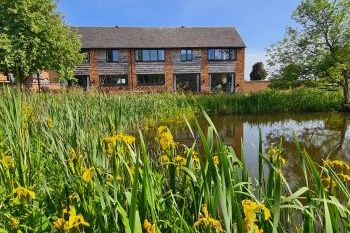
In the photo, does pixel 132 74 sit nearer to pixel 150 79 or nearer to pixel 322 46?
pixel 150 79

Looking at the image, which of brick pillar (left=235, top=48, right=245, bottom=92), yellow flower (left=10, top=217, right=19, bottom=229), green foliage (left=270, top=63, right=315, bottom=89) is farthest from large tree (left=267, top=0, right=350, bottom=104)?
yellow flower (left=10, top=217, right=19, bottom=229)

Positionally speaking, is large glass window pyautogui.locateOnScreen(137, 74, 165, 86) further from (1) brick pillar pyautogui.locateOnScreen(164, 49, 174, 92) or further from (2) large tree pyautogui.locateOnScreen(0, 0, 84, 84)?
(2) large tree pyautogui.locateOnScreen(0, 0, 84, 84)

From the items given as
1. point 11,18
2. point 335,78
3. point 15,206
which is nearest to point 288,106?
point 335,78

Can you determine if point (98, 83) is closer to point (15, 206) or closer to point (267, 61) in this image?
point (267, 61)

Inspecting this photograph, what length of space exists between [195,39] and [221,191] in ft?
102

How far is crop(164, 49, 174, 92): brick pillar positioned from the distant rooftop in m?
0.90

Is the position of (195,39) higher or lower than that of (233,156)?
higher

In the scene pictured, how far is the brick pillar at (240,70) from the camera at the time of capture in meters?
31.2

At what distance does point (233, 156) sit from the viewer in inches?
82.6

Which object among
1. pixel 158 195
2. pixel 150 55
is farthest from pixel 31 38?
pixel 158 195

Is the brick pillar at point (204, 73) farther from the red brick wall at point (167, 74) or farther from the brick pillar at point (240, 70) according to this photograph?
the brick pillar at point (240, 70)

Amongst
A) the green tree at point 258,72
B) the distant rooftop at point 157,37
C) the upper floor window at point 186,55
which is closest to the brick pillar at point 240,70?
the distant rooftop at point 157,37

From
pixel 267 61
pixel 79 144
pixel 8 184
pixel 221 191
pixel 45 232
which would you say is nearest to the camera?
pixel 221 191

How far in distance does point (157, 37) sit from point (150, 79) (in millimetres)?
4080
